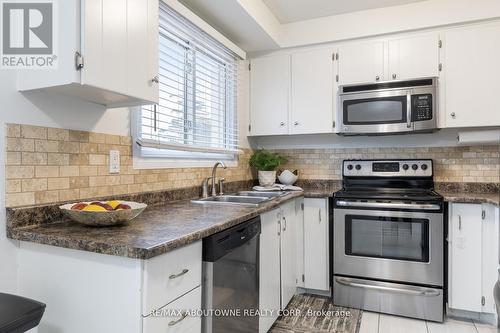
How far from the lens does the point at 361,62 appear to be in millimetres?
2783

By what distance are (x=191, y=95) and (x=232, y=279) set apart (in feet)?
4.48

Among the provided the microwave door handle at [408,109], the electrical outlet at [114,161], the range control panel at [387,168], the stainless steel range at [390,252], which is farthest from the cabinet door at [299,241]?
the electrical outlet at [114,161]

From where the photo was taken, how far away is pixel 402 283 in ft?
7.82

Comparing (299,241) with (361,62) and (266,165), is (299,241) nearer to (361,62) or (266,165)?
(266,165)

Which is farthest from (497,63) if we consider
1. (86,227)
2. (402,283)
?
(86,227)

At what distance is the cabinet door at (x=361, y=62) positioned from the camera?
8.97ft

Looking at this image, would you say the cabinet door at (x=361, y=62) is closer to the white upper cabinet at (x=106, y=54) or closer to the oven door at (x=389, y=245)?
the oven door at (x=389, y=245)

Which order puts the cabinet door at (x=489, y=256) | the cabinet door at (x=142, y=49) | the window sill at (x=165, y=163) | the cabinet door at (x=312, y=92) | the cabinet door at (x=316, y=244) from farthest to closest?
1. the cabinet door at (x=312, y=92)
2. the cabinet door at (x=316, y=244)
3. the cabinet door at (x=489, y=256)
4. the window sill at (x=165, y=163)
5. the cabinet door at (x=142, y=49)

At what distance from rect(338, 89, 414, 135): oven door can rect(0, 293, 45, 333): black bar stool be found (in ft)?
7.99

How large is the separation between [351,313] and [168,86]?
2.10 m

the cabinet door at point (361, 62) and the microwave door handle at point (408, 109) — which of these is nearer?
the microwave door handle at point (408, 109)

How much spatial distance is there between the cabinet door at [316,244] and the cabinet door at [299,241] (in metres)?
0.03

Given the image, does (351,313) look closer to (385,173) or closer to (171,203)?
(385,173)

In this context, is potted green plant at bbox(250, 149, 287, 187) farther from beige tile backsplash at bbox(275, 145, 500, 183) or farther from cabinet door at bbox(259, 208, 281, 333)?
cabinet door at bbox(259, 208, 281, 333)
